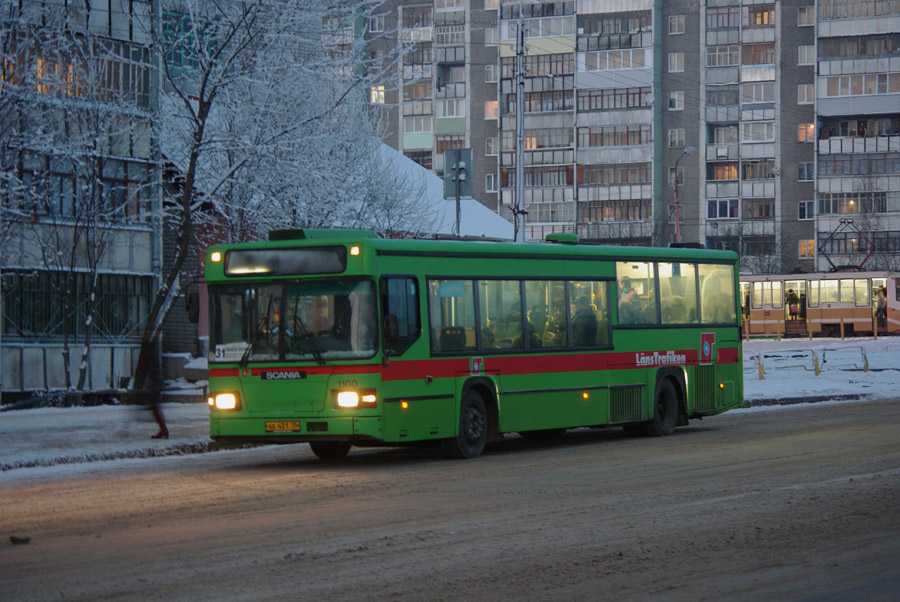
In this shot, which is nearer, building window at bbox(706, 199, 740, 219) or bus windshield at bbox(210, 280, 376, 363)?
bus windshield at bbox(210, 280, 376, 363)

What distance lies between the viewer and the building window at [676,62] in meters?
103

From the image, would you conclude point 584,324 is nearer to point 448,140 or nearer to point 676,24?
point 676,24

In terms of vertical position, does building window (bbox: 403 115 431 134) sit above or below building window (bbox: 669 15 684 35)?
below

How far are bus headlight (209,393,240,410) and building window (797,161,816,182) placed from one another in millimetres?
90266

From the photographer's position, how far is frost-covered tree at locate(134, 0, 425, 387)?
25.5 metres

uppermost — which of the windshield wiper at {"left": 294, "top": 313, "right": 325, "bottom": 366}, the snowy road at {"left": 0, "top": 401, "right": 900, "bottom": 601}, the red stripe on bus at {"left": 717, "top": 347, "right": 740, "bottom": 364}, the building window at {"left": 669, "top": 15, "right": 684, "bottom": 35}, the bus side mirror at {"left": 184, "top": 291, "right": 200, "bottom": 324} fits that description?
the building window at {"left": 669, "top": 15, "right": 684, "bottom": 35}

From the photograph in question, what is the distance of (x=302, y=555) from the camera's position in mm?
9484

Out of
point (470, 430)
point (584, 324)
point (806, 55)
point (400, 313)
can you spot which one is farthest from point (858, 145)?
point (400, 313)

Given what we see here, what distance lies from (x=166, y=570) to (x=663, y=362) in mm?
13058

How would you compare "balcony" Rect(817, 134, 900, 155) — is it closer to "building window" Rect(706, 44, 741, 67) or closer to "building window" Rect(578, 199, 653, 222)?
"building window" Rect(706, 44, 741, 67)

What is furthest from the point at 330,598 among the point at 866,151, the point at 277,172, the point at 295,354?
the point at 866,151

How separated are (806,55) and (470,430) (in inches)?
3536

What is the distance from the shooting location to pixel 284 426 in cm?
1614

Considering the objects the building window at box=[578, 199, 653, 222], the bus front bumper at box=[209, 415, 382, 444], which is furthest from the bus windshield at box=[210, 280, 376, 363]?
the building window at box=[578, 199, 653, 222]
